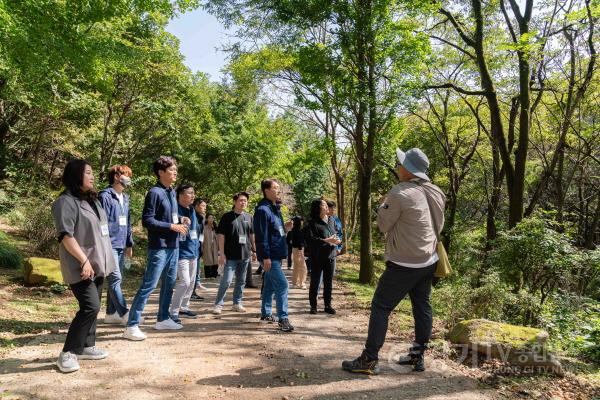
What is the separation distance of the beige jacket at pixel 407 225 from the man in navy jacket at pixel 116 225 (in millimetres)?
3519

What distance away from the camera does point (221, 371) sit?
4.20 meters

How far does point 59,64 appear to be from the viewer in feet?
28.2

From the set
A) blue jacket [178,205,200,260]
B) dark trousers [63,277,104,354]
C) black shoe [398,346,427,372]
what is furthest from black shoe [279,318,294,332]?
dark trousers [63,277,104,354]

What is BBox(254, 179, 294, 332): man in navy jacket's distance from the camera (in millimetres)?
5809

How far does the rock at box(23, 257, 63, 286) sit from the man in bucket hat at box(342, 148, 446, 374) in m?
7.04

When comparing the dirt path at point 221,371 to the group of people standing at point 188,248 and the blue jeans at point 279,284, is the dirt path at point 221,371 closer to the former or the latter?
the group of people standing at point 188,248

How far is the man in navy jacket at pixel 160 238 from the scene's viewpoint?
514 centimetres

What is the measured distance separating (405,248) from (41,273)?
7829 mm

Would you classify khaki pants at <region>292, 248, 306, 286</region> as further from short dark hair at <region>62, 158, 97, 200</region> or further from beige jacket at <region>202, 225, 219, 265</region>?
short dark hair at <region>62, 158, 97, 200</region>

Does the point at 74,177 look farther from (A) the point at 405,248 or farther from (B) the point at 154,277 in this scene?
(A) the point at 405,248

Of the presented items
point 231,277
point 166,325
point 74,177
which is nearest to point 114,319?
point 166,325

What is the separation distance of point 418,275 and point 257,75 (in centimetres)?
1763

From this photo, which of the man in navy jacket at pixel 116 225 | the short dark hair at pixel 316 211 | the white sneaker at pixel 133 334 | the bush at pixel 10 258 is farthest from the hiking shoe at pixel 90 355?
the bush at pixel 10 258

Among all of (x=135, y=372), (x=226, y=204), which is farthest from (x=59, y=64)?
(x=226, y=204)
